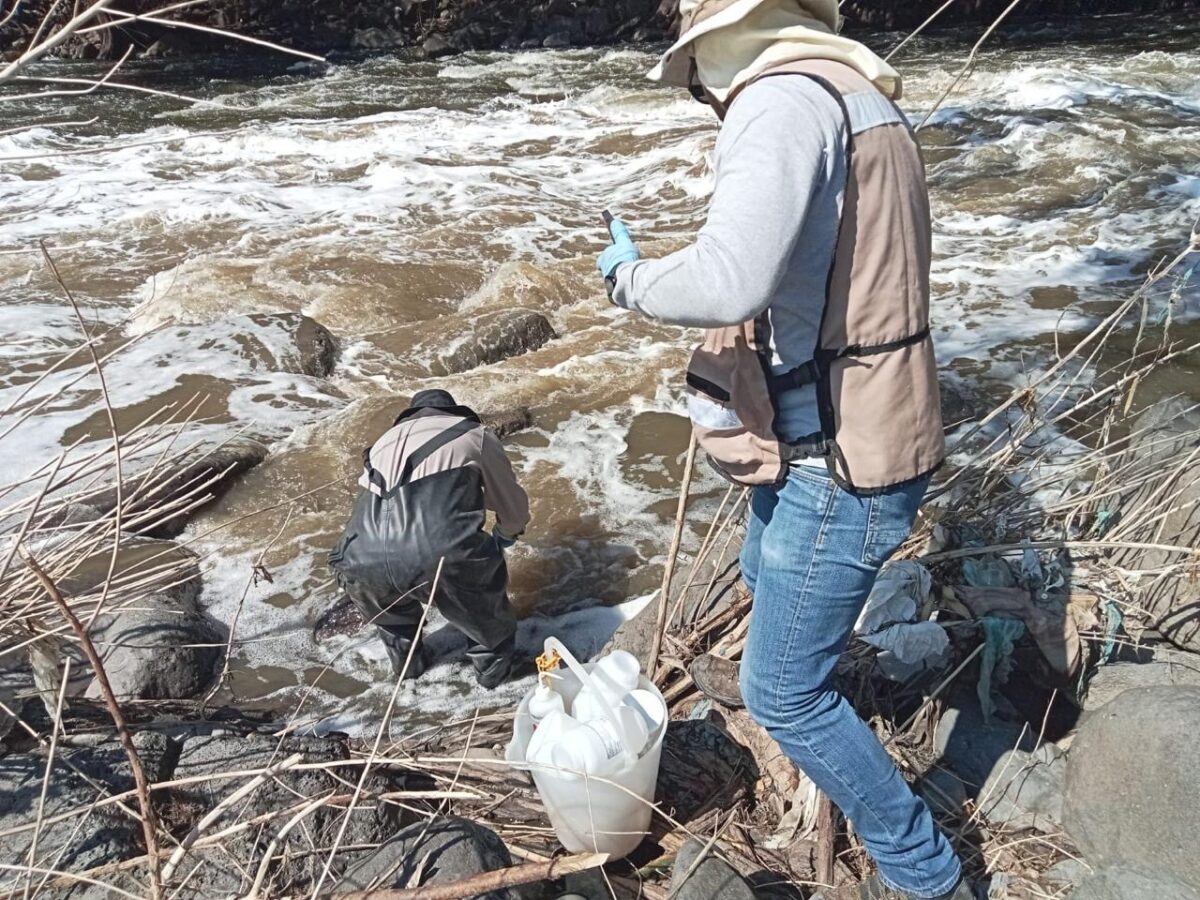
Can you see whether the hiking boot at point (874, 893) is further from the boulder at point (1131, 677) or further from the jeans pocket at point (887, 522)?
the boulder at point (1131, 677)

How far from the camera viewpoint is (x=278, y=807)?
254 cm

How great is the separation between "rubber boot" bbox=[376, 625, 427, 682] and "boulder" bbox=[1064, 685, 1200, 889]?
253 centimetres

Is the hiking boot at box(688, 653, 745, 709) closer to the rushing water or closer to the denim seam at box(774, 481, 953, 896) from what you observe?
the denim seam at box(774, 481, 953, 896)

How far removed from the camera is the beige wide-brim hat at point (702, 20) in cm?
169

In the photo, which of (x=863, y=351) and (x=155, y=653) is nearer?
(x=863, y=351)

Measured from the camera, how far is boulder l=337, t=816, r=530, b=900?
2189 millimetres

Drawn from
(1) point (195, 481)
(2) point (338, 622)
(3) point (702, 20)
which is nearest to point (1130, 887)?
(3) point (702, 20)

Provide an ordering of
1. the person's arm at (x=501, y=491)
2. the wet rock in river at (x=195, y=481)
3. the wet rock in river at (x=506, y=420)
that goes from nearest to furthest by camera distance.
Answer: the person's arm at (x=501, y=491)
the wet rock in river at (x=195, y=481)
the wet rock in river at (x=506, y=420)

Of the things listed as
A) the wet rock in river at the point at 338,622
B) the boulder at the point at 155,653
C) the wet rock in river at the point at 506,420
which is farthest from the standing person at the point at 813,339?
the wet rock in river at the point at 506,420

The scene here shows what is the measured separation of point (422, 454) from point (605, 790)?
171 cm

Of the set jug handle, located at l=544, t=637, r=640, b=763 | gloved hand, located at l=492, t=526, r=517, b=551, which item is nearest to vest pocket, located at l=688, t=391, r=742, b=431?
jug handle, located at l=544, t=637, r=640, b=763

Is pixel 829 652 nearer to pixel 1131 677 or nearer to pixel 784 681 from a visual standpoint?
pixel 784 681

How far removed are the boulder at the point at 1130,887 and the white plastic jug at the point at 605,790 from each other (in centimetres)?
108

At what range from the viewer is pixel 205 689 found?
404 cm
